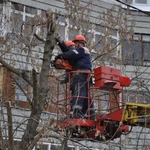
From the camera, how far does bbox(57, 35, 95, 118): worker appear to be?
1033cm

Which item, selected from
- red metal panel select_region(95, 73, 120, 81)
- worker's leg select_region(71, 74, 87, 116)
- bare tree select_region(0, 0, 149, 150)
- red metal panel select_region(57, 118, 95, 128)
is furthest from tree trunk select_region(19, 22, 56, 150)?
red metal panel select_region(95, 73, 120, 81)

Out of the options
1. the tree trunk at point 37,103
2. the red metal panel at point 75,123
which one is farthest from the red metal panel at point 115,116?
the tree trunk at point 37,103

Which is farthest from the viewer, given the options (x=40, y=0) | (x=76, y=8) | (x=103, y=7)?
(x=103, y=7)

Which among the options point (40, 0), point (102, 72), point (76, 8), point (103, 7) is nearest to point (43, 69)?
point (102, 72)

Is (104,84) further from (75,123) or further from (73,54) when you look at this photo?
(75,123)

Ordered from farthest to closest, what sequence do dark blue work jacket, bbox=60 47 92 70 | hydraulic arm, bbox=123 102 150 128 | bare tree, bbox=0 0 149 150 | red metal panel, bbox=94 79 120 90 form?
dark blue work jacket, bbox=60 47 92 70 < red metal panel, bbox=94 79 120 90 < hydraulic arm, bbox=123 102 150 128 < bare tree, bbox=0 0 149 150

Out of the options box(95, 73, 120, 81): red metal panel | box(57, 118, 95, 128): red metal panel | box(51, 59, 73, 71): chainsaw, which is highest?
box(51, 59, 73, 71): chainsaw

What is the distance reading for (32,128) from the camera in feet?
31.6

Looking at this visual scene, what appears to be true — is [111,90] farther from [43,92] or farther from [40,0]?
[40,0]

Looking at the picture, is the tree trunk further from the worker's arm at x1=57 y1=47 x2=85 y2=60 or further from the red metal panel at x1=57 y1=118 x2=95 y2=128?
the red metal panel at x1=57 y1=118 x2=95 y2=128

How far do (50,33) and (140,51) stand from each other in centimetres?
1245

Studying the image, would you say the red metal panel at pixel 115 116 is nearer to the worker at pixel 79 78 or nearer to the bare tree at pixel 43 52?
the worker at pixel 79 78

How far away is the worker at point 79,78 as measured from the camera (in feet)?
33.9

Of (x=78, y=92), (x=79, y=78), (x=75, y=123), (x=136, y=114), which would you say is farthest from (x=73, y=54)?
(x=136, y=114)
